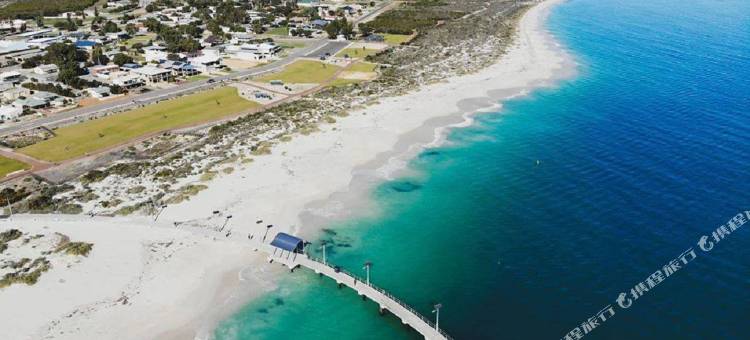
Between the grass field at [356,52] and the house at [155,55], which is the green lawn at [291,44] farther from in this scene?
the house at [155,55]

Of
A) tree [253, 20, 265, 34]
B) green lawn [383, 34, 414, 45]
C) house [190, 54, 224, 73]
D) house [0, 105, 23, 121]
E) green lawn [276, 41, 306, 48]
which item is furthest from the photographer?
tree [253, 20, 265, 34]

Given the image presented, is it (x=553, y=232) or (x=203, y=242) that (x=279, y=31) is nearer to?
(x=203, y=242)

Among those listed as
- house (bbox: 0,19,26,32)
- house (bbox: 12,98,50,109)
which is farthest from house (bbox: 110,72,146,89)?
house (bbox: 0,19,26,32)

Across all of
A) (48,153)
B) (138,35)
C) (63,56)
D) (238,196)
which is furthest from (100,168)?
(138,35)

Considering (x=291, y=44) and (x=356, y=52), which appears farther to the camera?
(x=291, y=44)

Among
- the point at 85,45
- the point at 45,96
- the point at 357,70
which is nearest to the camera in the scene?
the point at 45,96

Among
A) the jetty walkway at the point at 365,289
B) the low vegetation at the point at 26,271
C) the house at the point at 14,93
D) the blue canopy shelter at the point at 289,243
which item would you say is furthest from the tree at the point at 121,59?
the blue canopy shelter at the point at 289,243

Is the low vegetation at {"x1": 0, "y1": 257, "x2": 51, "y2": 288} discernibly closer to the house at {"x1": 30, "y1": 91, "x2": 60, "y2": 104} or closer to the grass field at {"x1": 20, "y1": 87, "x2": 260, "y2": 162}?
the grass field at {"x1": 20, "y1": 87, "x2": 260, "y2": 162}

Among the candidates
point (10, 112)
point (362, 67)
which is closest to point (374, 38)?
point (362, 67)
